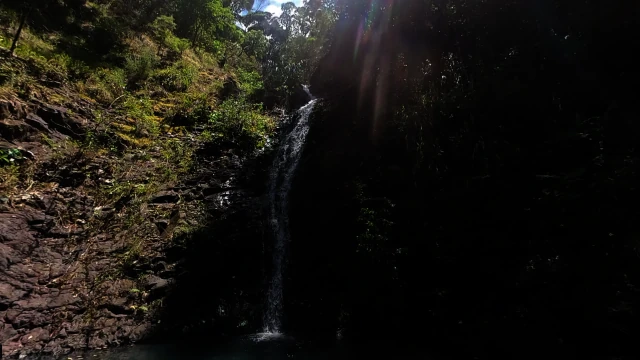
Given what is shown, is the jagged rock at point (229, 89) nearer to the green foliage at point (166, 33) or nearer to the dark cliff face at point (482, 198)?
the green foliage at point (166, 33)

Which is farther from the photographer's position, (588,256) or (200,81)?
(200,81)

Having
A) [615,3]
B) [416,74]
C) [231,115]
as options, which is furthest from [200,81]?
[615,3]

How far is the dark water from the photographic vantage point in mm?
6941

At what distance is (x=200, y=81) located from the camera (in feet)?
61.7

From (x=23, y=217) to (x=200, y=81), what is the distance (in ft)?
41.2

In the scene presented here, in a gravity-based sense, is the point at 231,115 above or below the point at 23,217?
above

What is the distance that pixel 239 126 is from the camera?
15188 mm

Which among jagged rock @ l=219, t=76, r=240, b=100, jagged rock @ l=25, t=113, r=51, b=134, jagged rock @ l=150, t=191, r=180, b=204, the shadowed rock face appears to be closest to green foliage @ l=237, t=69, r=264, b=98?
jagged rock @ l=219, t=76, r=240, b=100

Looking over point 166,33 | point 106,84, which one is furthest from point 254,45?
point 106,84

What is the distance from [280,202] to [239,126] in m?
4.82

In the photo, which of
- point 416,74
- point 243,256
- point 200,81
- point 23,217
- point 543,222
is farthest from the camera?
point 200,81

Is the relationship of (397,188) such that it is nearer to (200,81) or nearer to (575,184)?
(575,184)

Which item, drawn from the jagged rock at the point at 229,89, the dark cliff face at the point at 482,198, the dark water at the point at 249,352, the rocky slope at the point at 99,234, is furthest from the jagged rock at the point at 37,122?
the jagged rock at the point at 229,89

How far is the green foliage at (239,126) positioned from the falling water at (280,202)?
4.07ft
